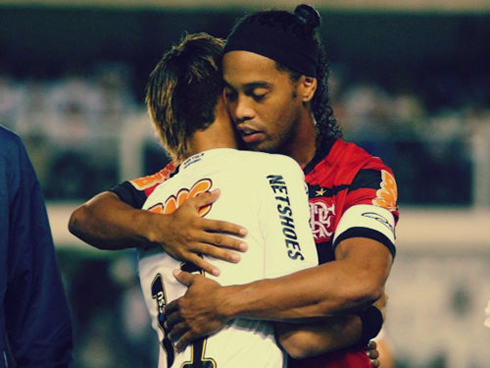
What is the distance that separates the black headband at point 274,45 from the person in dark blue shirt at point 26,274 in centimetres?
78

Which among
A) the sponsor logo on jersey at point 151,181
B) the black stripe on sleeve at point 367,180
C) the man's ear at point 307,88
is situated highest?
the man's ear at point 307,88

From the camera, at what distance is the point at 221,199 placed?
2.93 metres

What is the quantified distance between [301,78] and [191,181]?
607 millimetres

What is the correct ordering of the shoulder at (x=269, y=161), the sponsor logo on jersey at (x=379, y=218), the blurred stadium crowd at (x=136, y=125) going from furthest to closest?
1. the blurred stadium crowd at (x=136, y=125)
2. the sponsor logo on jersey at (x=379, y=218)
3. the shoulder at (x=269, y=161)

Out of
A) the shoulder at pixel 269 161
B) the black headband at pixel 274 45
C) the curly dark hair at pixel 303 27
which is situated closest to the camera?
the shoulder at pixel 269 161

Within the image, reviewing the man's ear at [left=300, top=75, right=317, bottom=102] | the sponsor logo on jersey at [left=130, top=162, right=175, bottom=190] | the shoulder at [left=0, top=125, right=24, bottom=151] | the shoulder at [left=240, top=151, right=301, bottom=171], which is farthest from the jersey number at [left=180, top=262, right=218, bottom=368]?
the man's ear at [left=300, top=75, right=317, bottom=102]

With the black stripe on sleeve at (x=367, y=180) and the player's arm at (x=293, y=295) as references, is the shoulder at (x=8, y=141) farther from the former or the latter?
the black stripe on sleeve at (x=367, y=180)

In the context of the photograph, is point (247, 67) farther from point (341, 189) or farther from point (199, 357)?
point (199, 357)

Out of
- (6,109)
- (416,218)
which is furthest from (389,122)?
(6,109)

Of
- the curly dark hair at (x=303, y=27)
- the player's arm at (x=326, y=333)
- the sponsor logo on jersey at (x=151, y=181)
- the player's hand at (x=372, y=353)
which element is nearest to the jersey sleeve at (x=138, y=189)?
the sponsor logo on jersey at (x=151, y=181)

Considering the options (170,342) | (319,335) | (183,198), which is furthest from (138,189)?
(319,335)

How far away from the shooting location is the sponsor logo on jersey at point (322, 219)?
322 centimetres

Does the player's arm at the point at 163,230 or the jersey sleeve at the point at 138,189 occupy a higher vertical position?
the jersey sleeve at the point at 138,189

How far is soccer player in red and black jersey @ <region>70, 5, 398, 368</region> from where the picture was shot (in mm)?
2836
